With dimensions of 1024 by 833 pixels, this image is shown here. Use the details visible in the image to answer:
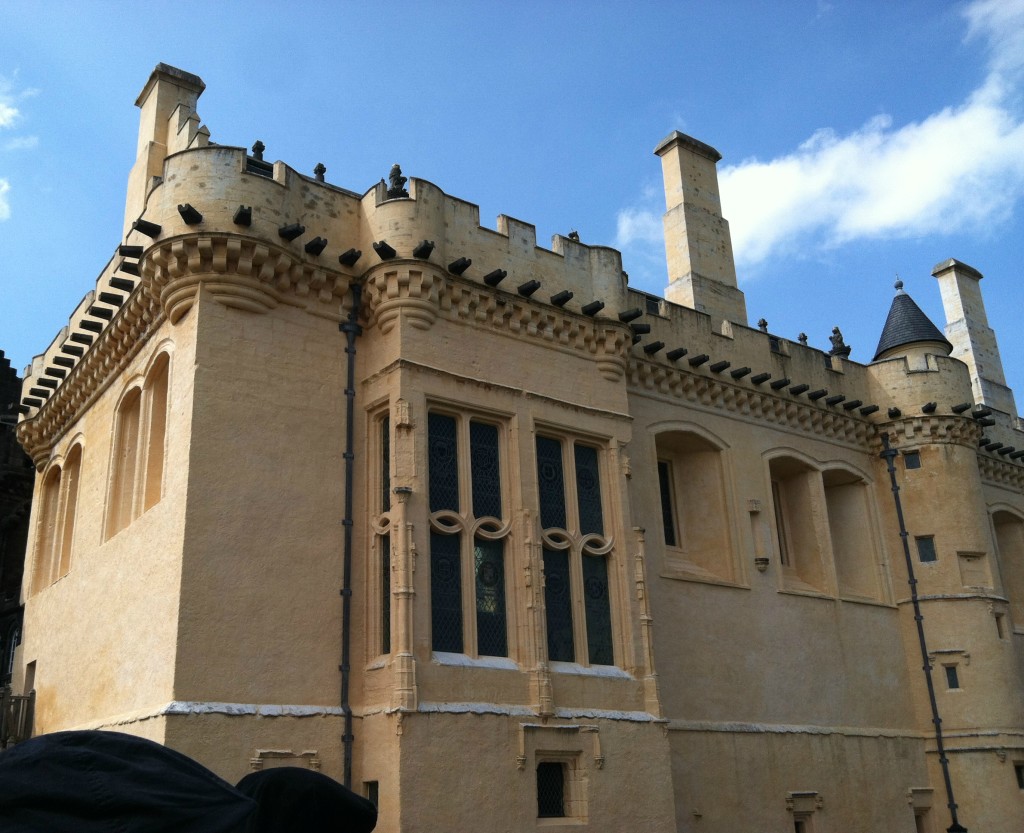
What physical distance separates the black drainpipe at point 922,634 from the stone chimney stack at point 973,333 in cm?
726

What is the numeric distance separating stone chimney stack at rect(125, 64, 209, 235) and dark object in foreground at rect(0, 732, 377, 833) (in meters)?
16.8

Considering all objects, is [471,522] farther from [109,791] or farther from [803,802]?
[109,791]

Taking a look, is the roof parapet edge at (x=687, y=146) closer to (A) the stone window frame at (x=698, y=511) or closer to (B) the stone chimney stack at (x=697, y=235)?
(B) the stone chimney stack at (x=697, y=235)

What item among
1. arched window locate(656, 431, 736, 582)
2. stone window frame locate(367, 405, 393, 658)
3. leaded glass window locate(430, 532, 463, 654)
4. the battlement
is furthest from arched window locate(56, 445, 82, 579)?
arched window locate(656, 431, 736, 582)

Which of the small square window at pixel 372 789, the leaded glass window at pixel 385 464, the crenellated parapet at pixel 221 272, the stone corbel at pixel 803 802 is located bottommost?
the stone corbel at pixel 803 802

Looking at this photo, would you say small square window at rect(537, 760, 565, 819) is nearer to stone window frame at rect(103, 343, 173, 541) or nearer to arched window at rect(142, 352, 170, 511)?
stone window frame at rect(103, 343, 173, 541)

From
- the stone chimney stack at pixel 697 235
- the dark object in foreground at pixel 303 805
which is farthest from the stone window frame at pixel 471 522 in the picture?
the dark object in foreground at pixel 303 805

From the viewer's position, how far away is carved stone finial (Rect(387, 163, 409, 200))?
16.4 metres

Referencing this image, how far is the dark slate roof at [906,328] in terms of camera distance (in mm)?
24062

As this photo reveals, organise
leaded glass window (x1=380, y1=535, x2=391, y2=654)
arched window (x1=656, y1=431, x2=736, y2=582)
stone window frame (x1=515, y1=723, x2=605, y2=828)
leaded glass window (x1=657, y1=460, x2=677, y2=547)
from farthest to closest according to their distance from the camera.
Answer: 1. leaded glass window (x1=657, y1=460, x2=677, y2=547)
2. arched window (x1=656, y1=431, x2=736, y2=582)
3. leaded glass window (x1=380, y1=535, x2=391, y2=654)
4. stone window frame (x1=515, y1=723, x2=605, y2=828)

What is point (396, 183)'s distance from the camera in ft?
54.6

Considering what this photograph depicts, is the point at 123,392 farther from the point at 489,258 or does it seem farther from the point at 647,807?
the point at 647,807

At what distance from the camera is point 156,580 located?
45.2ft

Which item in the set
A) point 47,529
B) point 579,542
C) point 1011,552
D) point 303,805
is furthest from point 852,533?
point 303,805
